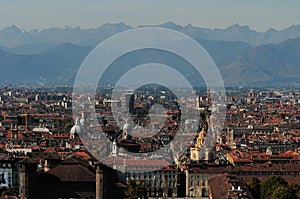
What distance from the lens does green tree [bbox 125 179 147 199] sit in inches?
1253

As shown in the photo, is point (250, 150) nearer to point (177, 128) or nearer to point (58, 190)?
point (177, 128)

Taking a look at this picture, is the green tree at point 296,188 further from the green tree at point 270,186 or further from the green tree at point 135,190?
the green tree at point 135,190

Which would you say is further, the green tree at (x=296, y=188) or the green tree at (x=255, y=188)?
the green tree at (x=255, y=188)

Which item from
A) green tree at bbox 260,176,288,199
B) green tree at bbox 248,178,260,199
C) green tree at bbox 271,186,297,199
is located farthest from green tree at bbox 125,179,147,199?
green tree at bbox 271,186,297,199

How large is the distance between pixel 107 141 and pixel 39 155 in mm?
5550

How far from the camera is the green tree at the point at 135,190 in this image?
104 feet

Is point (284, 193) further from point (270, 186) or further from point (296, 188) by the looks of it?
point (270, 186)

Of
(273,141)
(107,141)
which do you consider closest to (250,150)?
(273,141)

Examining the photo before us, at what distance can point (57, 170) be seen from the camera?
3278 cm

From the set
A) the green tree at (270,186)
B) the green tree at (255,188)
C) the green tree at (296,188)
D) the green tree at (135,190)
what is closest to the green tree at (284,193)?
the green tree at (296,188)

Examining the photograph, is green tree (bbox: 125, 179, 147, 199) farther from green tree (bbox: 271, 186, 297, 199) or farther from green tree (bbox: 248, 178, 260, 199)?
green tree (bbox: 271, 186, 297, 199)

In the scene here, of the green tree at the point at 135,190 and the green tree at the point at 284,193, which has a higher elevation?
the green tree at the point at 284,193

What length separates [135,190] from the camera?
3259 centimetres

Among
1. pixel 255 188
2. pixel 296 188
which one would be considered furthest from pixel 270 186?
pixel 296 188
